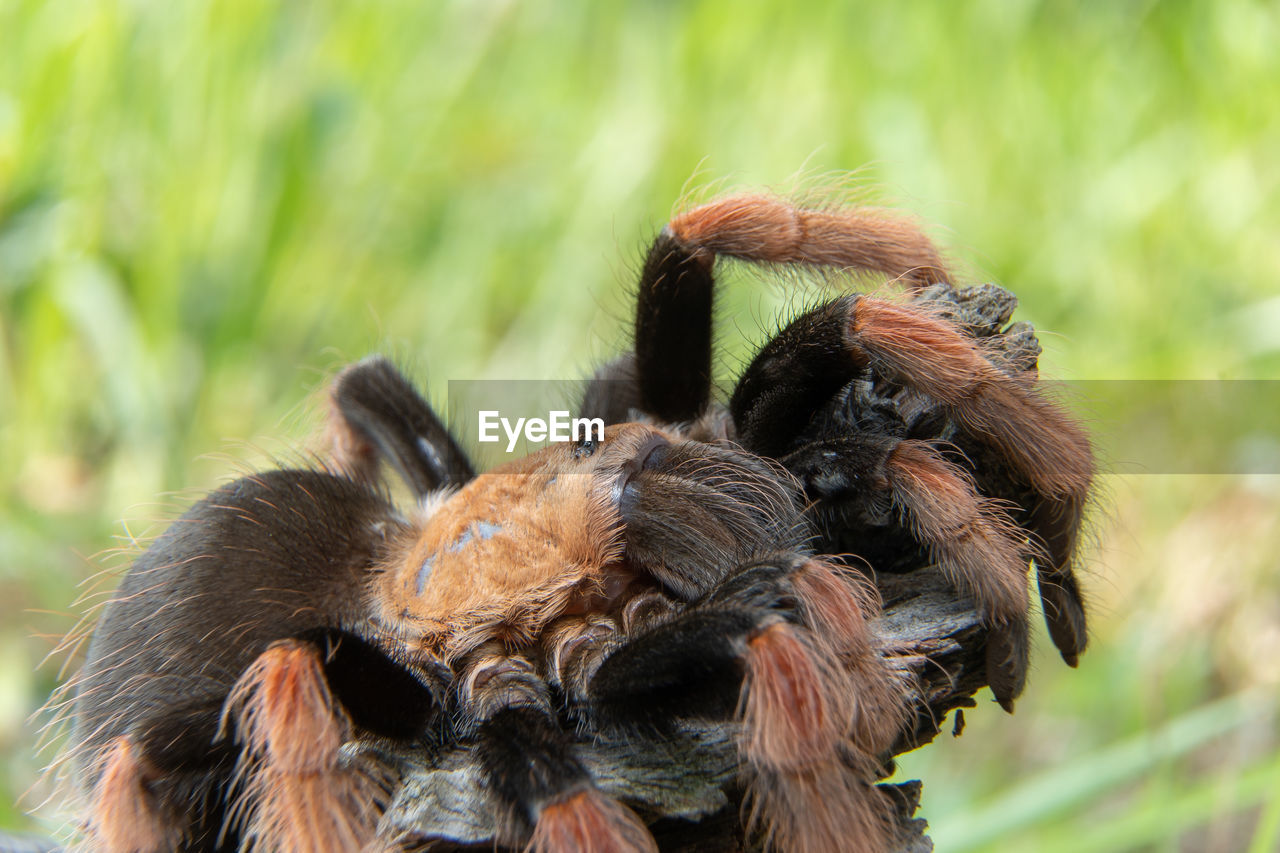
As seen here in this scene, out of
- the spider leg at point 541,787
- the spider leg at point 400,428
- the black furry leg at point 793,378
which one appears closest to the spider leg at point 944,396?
the black furry leg at point 793,378

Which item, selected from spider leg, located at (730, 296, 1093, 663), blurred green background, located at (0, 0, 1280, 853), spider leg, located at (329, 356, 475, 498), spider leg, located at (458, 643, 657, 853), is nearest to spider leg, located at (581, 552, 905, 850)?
spider leg, located at (458, 643, 657, 853)

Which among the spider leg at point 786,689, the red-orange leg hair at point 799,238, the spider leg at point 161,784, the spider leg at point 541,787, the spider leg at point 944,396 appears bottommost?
the spider leg at point 161,784

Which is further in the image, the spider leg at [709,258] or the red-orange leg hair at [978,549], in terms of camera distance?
the spider leg at [709,258]

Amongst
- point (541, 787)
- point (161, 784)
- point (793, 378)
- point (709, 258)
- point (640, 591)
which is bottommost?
point (161, 784)

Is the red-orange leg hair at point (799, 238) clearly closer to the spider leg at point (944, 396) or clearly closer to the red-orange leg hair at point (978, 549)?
the spider leg at point (944, 396)

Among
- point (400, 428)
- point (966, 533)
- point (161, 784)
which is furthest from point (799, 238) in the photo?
point (161, 784)

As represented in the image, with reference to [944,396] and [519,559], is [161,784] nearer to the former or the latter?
[519,559]
